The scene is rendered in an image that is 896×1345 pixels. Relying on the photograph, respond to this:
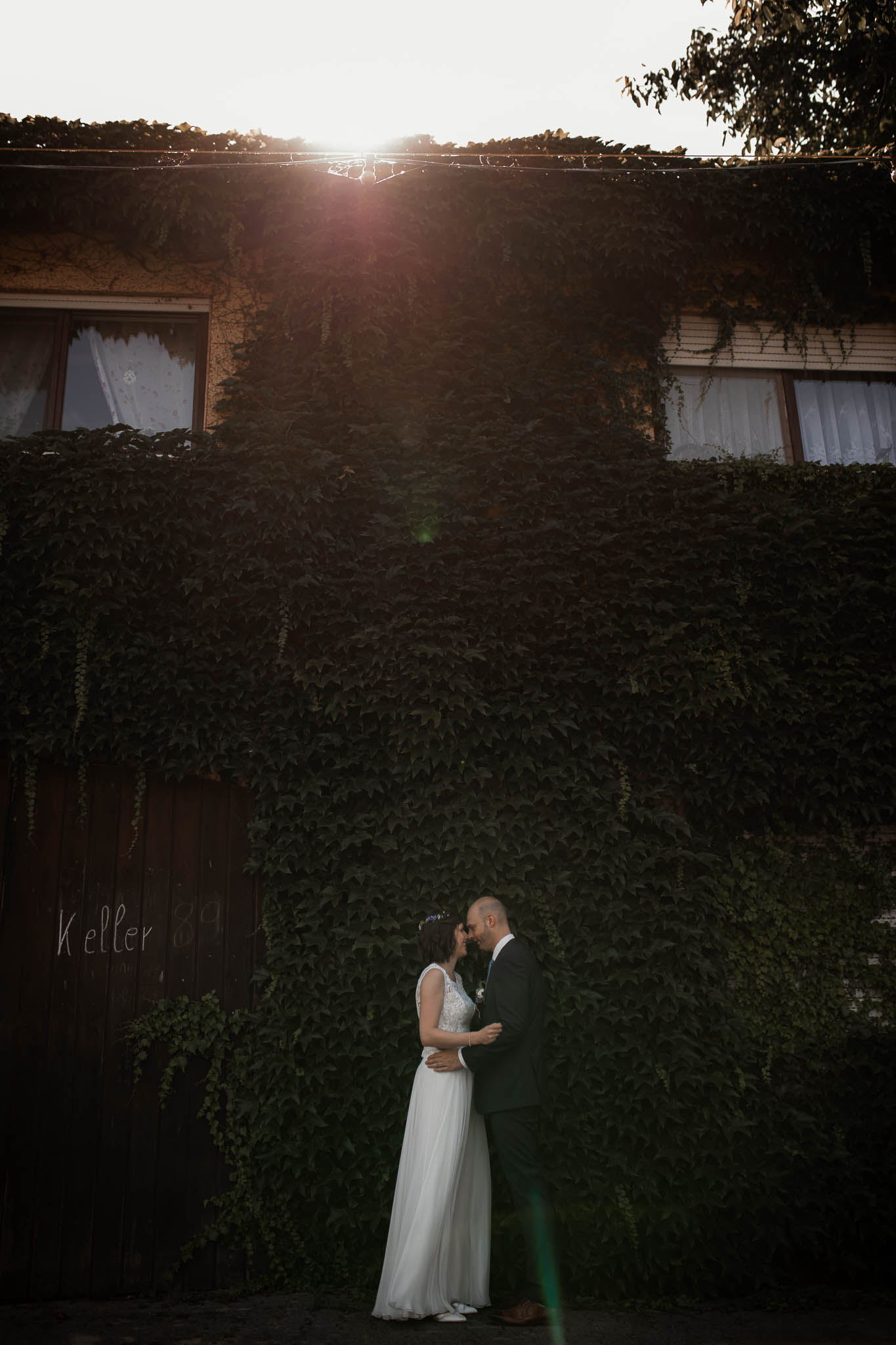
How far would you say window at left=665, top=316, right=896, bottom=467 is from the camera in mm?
7754

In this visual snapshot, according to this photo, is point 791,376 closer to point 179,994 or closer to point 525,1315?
point 179,994

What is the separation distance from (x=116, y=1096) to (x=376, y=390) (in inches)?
199

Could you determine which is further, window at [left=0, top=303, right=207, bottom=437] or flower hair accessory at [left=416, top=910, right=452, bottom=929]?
window at [left=0, top=303, right=207, bottom=437]

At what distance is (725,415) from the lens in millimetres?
7816

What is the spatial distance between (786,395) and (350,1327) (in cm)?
733

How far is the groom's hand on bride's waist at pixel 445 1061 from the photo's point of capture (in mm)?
4785

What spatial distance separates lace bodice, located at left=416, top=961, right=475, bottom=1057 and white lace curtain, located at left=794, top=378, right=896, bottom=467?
5340 millimetres

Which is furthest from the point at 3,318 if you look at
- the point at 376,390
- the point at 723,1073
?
the point at 723,1073

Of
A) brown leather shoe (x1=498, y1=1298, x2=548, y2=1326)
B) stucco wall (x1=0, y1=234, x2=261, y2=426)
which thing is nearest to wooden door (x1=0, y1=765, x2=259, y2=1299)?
brown leather shoe (x1=498, y1=1298, x2=548, y2=1326)

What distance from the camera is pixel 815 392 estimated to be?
26.1 feet

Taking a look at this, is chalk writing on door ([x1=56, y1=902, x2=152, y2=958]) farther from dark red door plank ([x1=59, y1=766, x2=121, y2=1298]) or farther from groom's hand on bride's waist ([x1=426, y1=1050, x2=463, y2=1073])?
groom's hand on bride's waist ([x1=426, y1=1050, x2=463, y2=1073])

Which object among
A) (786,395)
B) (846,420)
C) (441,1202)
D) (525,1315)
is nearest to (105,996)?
(441,1202)

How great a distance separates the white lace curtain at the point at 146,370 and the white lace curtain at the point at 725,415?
394 cm

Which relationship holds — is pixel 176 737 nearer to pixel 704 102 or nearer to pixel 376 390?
pixel 376 390
